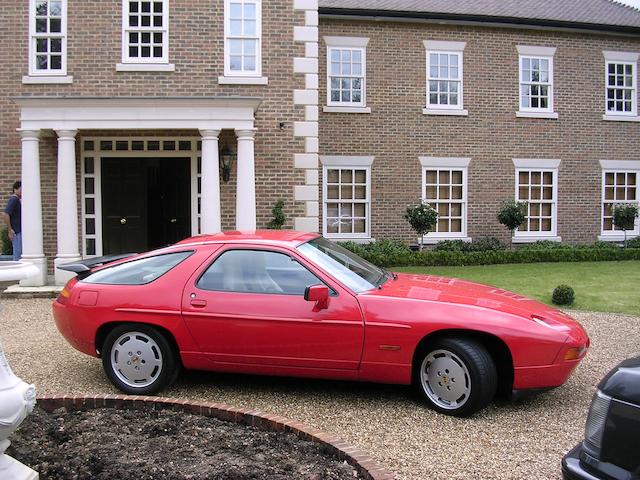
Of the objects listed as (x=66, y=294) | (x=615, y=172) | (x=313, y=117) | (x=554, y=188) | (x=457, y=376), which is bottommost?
(x=457, y=376)

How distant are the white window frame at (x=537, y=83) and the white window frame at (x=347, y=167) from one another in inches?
179

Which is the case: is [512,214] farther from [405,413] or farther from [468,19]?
[405,413]

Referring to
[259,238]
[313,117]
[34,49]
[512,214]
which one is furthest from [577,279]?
[34,49]

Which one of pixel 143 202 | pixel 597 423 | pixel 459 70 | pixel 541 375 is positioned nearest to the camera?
pixel 597 423

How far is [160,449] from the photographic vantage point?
3549 mm

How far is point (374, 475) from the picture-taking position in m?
3.17

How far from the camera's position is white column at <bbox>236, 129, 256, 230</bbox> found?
1166 centimetres

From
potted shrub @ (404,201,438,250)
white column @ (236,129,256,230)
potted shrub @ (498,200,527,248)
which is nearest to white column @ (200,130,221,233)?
white column @ (236,129,256,230)

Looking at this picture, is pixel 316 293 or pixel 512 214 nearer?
pixel 316 293

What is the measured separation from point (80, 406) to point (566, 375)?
364cm

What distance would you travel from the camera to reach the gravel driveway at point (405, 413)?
3938 millimetres

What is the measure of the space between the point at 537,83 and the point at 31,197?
13046 millimetres

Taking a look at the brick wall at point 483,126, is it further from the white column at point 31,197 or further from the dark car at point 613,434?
the dark car at point 613,434

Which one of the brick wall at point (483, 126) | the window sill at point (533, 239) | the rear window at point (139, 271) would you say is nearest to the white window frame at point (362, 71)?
the brick wall at point (483, 126)
